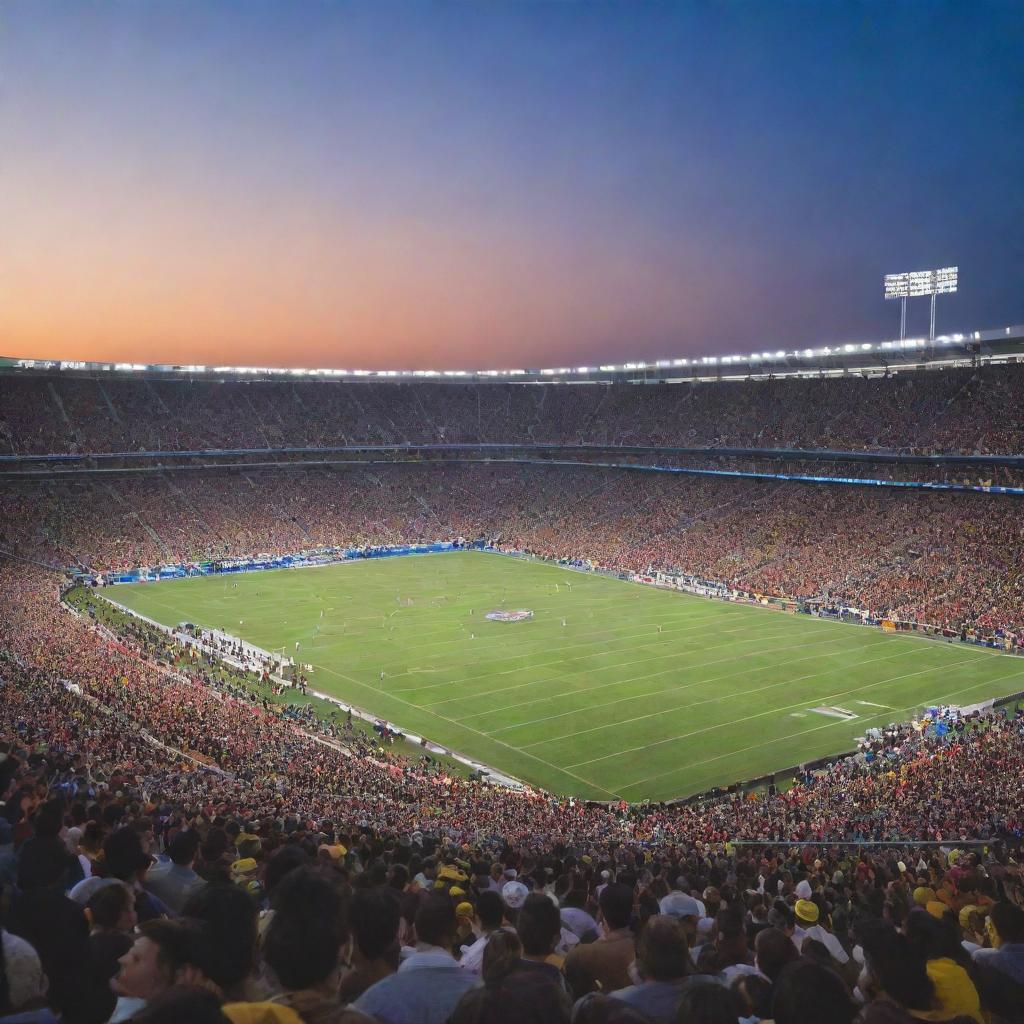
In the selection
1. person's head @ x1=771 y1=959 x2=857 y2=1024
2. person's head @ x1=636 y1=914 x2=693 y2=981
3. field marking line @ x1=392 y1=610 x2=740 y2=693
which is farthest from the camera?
field marking line @ x1=392 y1=610 x2=740 y2=693

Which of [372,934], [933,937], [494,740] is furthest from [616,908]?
[494,740]

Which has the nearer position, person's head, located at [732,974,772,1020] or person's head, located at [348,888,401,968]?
person's head, located at [348,888,401,968]

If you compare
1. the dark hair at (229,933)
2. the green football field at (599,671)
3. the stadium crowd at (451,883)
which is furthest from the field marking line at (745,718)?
the dark hair at (229,933)

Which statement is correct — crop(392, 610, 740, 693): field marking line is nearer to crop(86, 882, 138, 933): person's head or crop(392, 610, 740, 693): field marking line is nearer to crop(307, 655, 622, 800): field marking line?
crop(307, 655, 622, 800): field marking line

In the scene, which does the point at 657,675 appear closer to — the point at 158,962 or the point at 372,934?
the point at 372,934

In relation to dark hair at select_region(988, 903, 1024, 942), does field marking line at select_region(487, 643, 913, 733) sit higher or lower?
lower

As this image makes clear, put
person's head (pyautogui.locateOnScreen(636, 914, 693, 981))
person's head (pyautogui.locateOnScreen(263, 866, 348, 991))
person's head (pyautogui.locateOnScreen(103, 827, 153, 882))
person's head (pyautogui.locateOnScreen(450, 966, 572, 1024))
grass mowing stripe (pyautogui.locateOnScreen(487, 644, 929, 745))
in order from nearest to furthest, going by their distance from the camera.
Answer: person's head (pyautogui.locateOnScreen(450, 966, 572, 1024))
person's head (pyautogui.locateOnScreen(263, 866, 348, 991))
person's head (pyautogui.locateOnScreen(636, 914, 693, 981))
person's head (pyautogui.locateOnScreen(103, 827, 153, 882))
grass mowing stripe (pyautogui.locateOnScreen(487, 644, 929, 745))

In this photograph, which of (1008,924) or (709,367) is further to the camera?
(709,367)

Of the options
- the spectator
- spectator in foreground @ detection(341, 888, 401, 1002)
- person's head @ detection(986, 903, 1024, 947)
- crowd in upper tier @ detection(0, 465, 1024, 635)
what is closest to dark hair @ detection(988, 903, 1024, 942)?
person's head @ detection(986, 903, 1024, 947)
